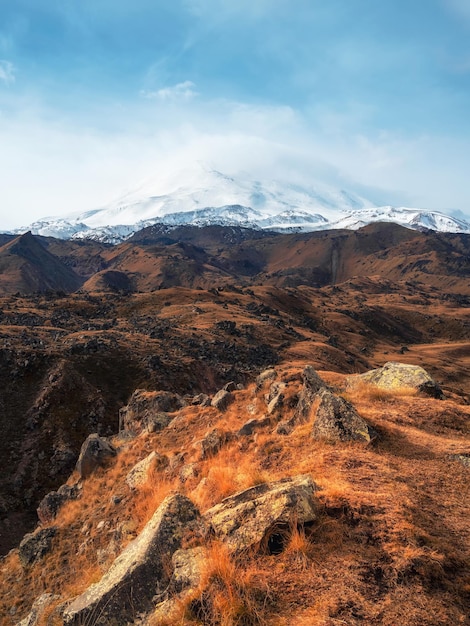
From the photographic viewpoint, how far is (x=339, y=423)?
10.6 metres

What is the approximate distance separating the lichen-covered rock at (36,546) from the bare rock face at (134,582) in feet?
25.7

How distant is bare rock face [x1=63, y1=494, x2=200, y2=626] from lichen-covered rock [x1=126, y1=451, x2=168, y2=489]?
245 inches

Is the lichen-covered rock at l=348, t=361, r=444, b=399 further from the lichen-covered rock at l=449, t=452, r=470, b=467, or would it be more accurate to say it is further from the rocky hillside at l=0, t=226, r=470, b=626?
the lichen-covered rock at l=449, t=452, r=470, b=467

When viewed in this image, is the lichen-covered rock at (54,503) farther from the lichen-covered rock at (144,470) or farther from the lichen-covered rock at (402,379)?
the lichen-covered rock at (402,379)

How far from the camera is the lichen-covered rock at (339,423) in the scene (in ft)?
33.8

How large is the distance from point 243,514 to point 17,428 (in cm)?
3258

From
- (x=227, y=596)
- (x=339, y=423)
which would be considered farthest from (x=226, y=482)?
(x=339, y=423)

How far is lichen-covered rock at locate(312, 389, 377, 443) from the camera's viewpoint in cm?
1031

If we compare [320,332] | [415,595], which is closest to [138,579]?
[415,595]

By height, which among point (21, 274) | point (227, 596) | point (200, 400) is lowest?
point (200, 400)

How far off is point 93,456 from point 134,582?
12.3 metres

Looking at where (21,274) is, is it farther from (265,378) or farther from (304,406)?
(304,406)

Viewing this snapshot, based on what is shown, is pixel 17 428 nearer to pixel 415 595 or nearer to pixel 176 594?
pixel 176 594

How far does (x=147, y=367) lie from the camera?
42875 millimetres
